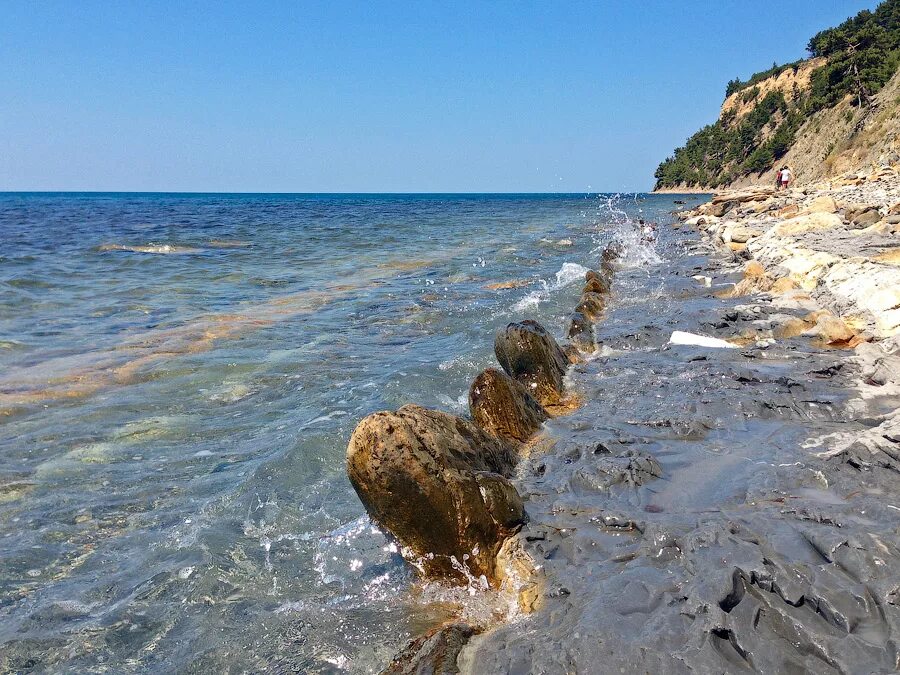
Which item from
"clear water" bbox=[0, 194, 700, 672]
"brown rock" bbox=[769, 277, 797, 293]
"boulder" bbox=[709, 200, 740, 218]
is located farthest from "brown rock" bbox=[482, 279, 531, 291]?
"boulder" bbox=[709, 200, 740, 218]

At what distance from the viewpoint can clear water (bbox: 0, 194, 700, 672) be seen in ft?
9.58

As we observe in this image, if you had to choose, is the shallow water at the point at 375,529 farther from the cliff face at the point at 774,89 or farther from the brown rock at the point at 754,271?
the cliff face at the point at 774,89

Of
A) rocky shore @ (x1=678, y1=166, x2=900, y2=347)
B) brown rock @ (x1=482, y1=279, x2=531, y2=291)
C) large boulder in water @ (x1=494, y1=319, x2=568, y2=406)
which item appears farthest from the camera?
brown rock @ (x1=482, y1=279, x2=531, y2=291)

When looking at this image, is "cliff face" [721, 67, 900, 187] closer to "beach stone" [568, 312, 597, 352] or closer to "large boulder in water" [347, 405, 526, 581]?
"beach stone" [568, 312, 597, 352]

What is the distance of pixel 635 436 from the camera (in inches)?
177

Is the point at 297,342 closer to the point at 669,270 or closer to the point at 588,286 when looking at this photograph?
the point at 588,286

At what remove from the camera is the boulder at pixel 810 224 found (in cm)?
1195

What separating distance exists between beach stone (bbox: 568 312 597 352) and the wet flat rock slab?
4.81 feet

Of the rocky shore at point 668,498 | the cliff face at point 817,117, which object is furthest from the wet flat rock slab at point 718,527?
the cliff face at point 817,117

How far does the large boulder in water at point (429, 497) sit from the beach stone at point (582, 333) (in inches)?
165

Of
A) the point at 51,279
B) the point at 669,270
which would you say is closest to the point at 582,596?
the point at 669,270

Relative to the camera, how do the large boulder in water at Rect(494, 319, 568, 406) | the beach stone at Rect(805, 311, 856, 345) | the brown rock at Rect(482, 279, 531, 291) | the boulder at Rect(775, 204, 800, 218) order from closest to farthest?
the large boulder in water at Rect(494, 319, 568, 406), the beach stone at Rect(805, 311, 856, 345), the brown rock at Rect(482, 279, 531, 291), the boulder at Rect(775, 204, 800, 218)

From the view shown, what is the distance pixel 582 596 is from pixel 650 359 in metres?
4.21

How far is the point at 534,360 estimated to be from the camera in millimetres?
5777
